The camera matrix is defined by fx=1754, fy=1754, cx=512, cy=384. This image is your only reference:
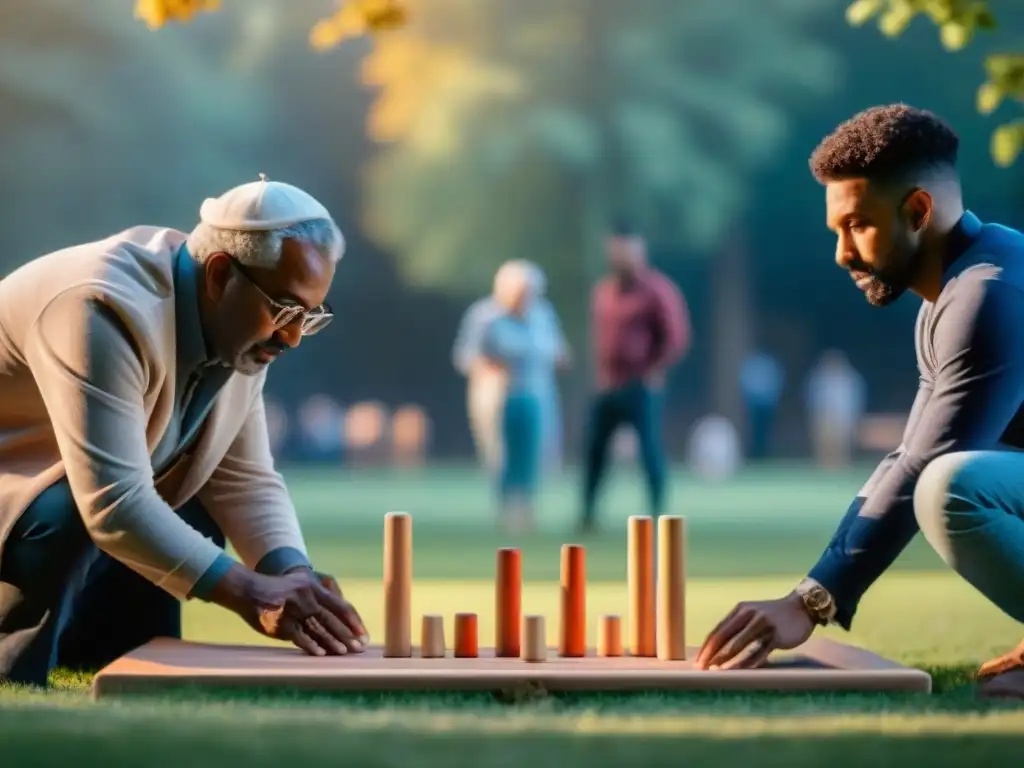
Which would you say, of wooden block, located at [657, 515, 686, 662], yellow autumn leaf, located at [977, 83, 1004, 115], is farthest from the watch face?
yellow autumn leaf, located at [977, 83, 1004, 115]

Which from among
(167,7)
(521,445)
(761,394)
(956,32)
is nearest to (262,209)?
(167,7)

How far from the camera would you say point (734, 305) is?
86.9ft

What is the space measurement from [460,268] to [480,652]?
22.2 metres

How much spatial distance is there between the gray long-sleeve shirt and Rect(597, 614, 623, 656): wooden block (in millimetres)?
621

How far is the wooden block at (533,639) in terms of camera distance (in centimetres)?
407

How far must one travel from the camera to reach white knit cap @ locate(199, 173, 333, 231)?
161 inches

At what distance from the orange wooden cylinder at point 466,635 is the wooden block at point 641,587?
1.31 feet

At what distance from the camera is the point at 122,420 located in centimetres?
387

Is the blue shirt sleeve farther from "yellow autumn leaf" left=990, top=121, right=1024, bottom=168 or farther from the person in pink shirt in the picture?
the person in pink shirt

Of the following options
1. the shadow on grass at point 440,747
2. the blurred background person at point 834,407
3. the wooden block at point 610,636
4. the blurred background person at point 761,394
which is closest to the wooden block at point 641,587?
the wooden block at point 610,636

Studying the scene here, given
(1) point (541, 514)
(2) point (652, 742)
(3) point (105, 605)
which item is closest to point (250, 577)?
(3) point (105, 605)

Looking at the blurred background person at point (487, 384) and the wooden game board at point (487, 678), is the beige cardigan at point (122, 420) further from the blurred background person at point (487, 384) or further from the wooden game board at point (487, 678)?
the blurred background person at point (487, 384)

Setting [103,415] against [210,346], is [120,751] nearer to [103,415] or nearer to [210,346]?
[103,415]

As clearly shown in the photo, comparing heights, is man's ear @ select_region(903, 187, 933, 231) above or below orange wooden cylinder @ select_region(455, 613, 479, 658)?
above
